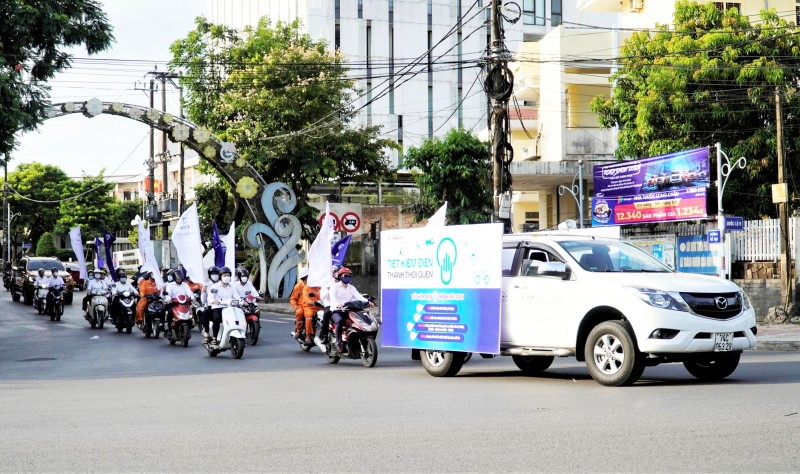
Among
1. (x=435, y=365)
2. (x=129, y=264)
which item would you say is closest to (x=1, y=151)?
(x=435, y=365)

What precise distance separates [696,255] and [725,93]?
6.89 metres

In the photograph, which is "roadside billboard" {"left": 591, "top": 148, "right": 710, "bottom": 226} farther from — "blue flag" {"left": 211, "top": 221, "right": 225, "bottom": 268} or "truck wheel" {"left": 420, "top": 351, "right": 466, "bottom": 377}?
"truck wheel" {"left": 420, "top": 351, "right": 466, "bottom": 377}

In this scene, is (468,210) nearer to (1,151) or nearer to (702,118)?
(702,118)

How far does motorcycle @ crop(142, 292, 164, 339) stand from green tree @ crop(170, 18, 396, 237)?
55.5 ft

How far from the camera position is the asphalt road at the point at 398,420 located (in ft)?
24.0

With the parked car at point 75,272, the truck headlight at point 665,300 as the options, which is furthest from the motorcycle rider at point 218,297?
the parked car at point 75,272

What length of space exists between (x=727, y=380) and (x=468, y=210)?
2574cm

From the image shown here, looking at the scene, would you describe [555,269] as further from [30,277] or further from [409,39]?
[409,39]

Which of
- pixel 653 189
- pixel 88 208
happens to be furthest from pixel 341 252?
pixel 88 208

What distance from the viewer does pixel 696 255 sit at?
26.2 meters

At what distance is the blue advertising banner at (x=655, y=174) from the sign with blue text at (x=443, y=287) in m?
14.8

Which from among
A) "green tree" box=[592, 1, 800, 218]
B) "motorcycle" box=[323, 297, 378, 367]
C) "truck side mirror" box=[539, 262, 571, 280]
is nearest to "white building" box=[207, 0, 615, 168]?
"green tree" box=[592, 1, 800, 218]

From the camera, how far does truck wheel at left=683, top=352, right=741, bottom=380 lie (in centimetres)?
1226

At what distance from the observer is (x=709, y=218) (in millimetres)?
26297
